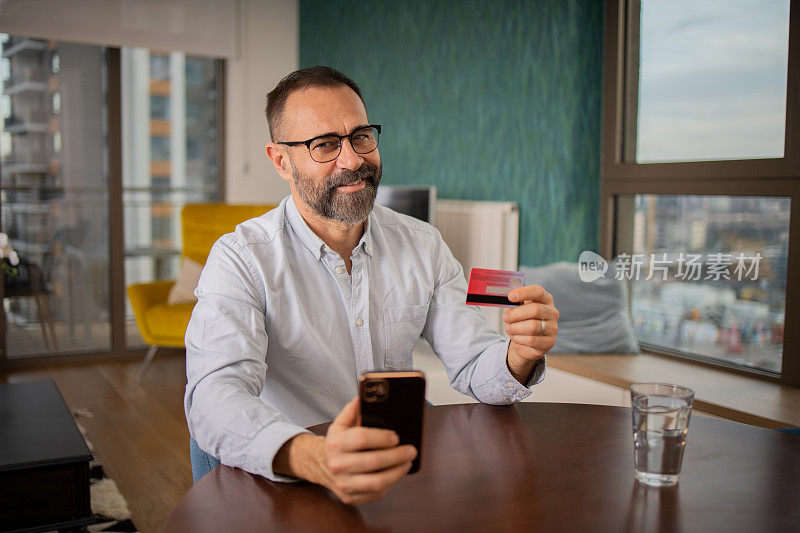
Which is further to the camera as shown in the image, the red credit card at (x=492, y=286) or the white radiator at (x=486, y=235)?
the white radiator at (x=486, y=235)

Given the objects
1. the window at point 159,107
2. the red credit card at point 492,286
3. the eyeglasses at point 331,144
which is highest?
the window at point 159,107

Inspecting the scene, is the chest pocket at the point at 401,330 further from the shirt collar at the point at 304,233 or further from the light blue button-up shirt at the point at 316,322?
the shirt collar at the point at 304,233

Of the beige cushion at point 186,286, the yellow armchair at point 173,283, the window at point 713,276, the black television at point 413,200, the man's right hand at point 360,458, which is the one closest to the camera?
the man's right hand at point 360,458

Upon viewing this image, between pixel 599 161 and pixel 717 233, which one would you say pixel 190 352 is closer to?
pixel 717 233

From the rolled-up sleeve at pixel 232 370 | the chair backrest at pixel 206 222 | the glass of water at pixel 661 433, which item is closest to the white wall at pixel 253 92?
the chair backrest at pixel 206 222

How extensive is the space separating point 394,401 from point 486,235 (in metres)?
2.59

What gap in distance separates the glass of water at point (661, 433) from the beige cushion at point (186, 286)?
353 cm

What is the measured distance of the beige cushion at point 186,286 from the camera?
416cm

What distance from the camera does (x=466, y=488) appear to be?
0.88 m

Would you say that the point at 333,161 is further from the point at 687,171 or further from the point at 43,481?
the point at 687,171

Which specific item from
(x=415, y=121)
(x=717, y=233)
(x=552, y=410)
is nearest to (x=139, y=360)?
(x=415, y=121)

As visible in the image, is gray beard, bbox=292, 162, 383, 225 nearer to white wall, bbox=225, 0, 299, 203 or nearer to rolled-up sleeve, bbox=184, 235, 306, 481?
rolled-up sleeve, bbox=184, 235, 306, 481

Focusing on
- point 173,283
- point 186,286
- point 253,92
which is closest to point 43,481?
point 186,286
